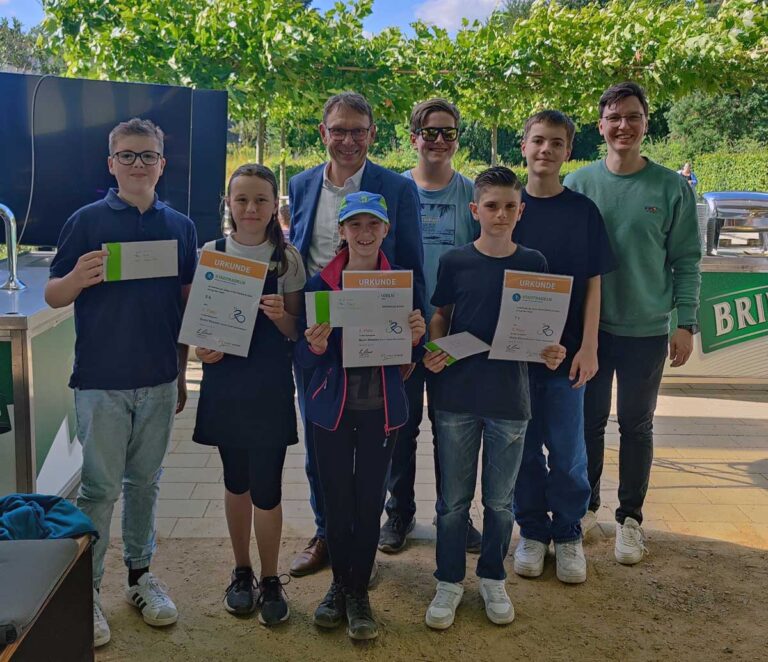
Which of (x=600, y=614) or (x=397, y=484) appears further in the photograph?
(x=397, y=484)

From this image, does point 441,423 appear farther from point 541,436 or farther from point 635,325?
point 635,325

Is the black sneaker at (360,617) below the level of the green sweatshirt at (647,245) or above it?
below

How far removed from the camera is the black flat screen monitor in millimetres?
4656

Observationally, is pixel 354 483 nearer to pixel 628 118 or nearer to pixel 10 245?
pixel 628 118

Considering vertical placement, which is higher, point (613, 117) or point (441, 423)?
point (613, 117)

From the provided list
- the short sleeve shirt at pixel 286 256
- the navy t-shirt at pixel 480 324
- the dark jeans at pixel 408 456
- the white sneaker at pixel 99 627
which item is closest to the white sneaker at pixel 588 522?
the dark jeans at pixel 408 456

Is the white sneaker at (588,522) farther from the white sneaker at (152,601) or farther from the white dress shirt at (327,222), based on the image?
the white sneaker at (152,601)

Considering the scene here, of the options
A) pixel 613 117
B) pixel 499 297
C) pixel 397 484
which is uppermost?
pixel 613 117

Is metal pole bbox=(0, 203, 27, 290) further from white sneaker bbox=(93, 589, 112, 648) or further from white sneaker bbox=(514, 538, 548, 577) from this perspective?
white sneaker bbox=(514, 538, 548, 577)

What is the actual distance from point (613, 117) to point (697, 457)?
8.50 feet

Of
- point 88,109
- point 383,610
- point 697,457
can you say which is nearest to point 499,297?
point 383,610

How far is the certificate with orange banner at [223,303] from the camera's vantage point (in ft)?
8.43

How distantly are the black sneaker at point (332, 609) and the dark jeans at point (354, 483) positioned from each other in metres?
0.06

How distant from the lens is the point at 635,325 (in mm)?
3303
